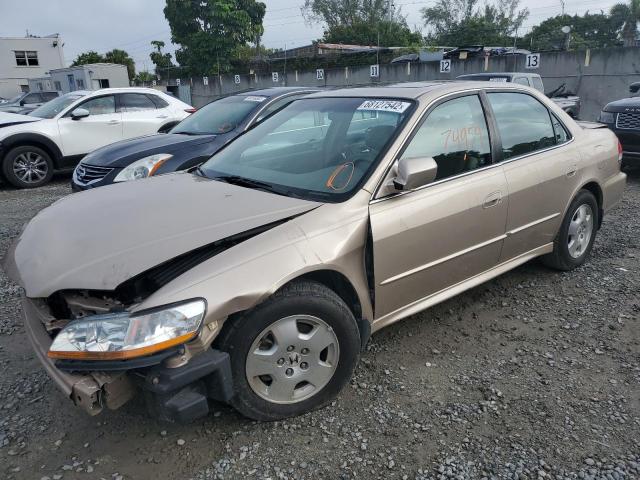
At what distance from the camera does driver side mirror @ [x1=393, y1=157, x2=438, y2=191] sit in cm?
262

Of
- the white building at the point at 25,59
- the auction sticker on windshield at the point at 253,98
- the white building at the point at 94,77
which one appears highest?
the white building at the point at 25,59

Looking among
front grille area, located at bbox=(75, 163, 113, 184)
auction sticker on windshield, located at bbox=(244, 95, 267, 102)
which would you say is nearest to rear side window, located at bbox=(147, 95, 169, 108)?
auction sticker on windshield, located at bbox=(244, 95, 267, 102)

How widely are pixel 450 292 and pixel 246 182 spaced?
1464 millimetres

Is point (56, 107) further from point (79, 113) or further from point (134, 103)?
point (134, 103)

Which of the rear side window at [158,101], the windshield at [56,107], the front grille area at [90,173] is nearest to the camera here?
the front grille area at [90,173]

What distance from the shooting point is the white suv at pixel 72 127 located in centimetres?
834

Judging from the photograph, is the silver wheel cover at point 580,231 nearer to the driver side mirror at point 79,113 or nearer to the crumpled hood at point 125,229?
the crumpled hood at point 125,229

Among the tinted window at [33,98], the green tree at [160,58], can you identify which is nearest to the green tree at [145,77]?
the green tree at [160,58]

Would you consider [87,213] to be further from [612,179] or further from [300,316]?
[612,179]

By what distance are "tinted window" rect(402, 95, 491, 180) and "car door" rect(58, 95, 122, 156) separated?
7439mm

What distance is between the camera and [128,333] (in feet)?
6.54

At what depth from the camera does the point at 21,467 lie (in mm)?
2293

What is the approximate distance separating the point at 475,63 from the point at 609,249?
49.2 ft

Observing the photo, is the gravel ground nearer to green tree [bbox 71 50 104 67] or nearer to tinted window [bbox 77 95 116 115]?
tinted window [bbox 77 95 116 115]
